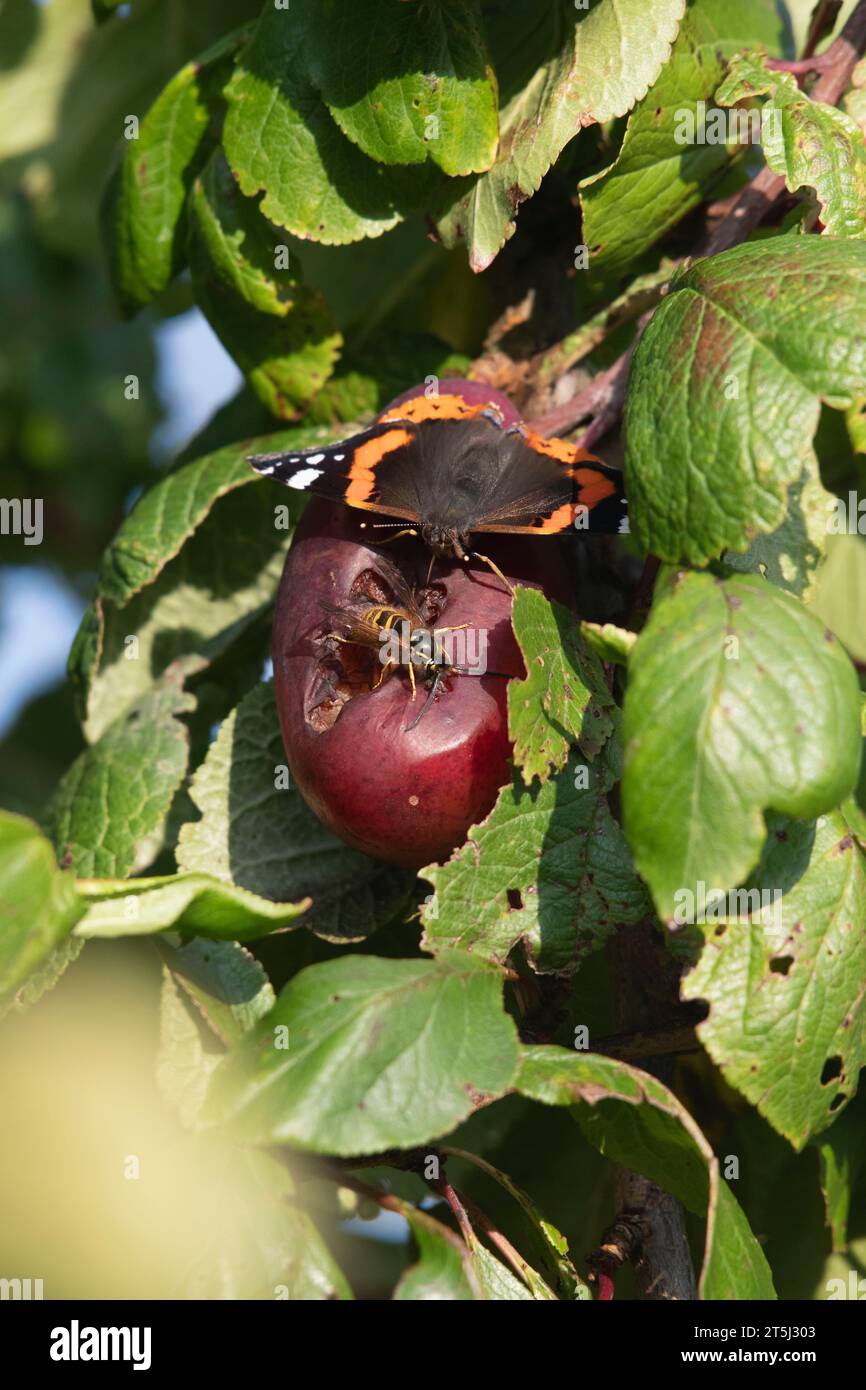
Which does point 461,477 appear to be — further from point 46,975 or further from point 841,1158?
point 841,1158

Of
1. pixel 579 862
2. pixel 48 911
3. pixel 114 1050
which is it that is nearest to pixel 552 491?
pixel 579 862

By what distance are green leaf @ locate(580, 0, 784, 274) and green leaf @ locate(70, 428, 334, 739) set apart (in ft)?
1.41

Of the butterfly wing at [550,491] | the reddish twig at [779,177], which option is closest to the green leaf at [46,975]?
the butterfly wing at [550,491]

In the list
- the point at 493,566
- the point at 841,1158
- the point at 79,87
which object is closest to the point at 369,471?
the point at 493,566

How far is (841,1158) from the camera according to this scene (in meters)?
1.55

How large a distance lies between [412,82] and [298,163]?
178 millimetres

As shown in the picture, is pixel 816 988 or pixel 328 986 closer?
pixel 328 986

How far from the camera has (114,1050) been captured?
5.29 feet

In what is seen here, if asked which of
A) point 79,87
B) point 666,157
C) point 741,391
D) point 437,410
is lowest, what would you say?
point 741,391

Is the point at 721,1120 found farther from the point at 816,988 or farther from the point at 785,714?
the point at 785,714

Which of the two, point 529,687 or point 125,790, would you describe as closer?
point 529,687

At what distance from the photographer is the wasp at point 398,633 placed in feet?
4.31

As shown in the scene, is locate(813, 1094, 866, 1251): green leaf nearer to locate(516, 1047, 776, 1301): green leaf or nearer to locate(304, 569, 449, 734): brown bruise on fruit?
locate(516, 1047, 776, 1301): green leaf

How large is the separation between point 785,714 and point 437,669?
0.38m
